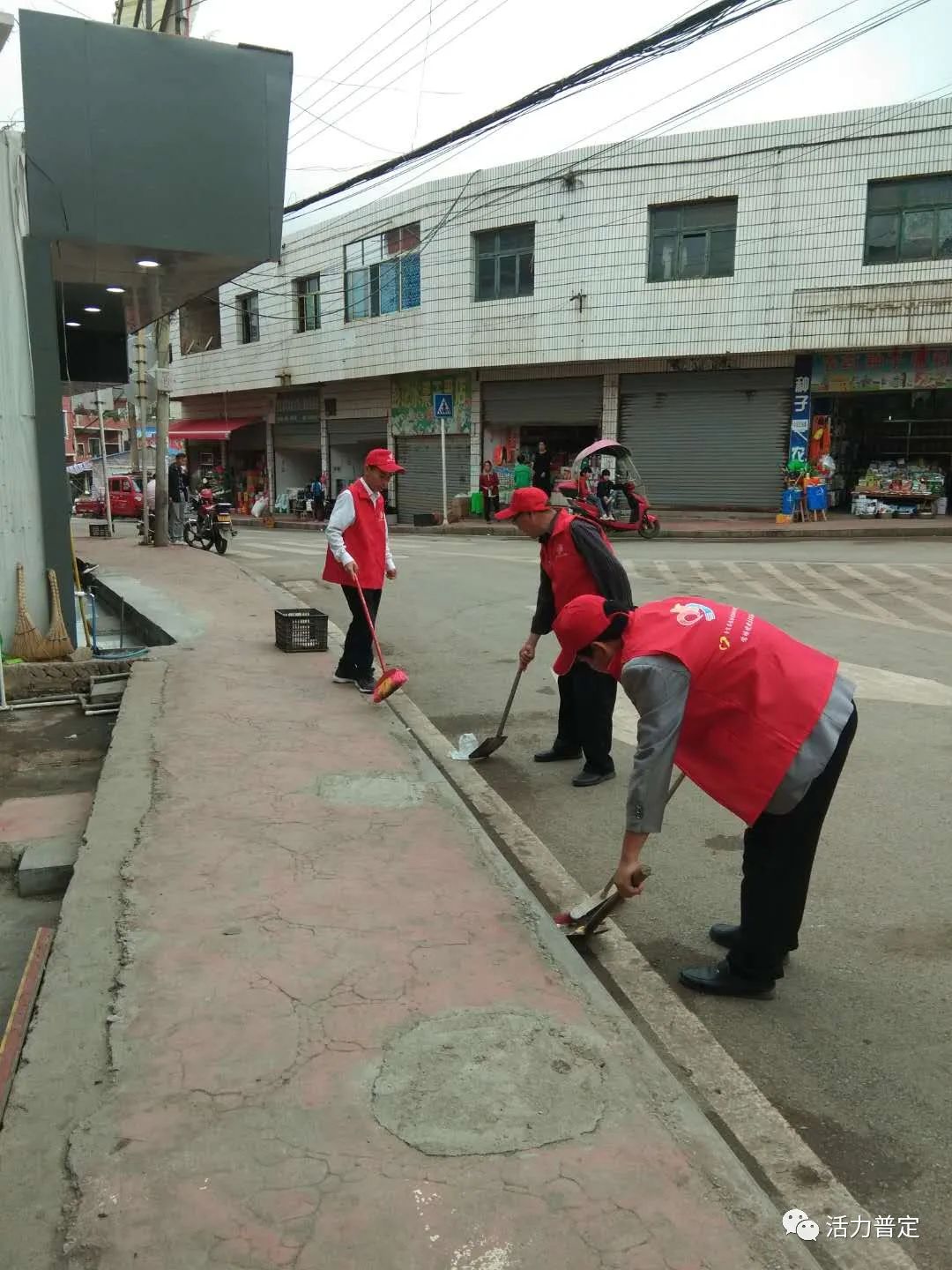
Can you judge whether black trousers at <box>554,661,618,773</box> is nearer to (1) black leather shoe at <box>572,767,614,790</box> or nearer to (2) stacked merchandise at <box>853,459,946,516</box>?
(1) black leather shoe at <box>572,767,614,790</box>

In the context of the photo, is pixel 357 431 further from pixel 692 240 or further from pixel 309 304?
pixel 692 240

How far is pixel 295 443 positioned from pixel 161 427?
1397 cm

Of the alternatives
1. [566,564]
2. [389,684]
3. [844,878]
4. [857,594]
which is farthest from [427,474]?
[844,878]

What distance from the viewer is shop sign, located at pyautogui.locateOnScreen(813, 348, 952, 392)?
64.4ft

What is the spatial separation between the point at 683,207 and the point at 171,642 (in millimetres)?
16645

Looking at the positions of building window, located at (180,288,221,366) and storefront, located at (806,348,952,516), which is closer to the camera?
storefront, located at (806,348,952,516)

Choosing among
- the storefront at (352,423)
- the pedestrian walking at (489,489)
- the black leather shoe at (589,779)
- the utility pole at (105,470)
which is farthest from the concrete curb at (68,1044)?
the storefront at (352,423)

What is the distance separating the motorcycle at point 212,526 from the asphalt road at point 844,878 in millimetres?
7663

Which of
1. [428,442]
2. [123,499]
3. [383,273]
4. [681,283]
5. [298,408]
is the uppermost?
[383,273]

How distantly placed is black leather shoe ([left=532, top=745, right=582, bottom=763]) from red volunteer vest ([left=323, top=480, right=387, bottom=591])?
2.04 meters

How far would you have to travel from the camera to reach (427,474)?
2600cm

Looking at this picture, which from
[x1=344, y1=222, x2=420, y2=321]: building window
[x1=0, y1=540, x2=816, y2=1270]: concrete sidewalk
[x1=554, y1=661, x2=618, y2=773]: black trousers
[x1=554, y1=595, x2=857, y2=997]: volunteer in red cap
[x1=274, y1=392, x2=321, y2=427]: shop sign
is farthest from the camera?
[x1=274, y1=392, x2=321, y2=427]: shop sign

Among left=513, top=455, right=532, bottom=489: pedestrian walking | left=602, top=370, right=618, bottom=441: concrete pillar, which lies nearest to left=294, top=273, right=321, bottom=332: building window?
left=513, top=455, right=532, bottom=489: pedestrian walking

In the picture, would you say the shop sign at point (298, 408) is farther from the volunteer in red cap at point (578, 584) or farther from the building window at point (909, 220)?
the volunteer in red cap at point (578, 584)
